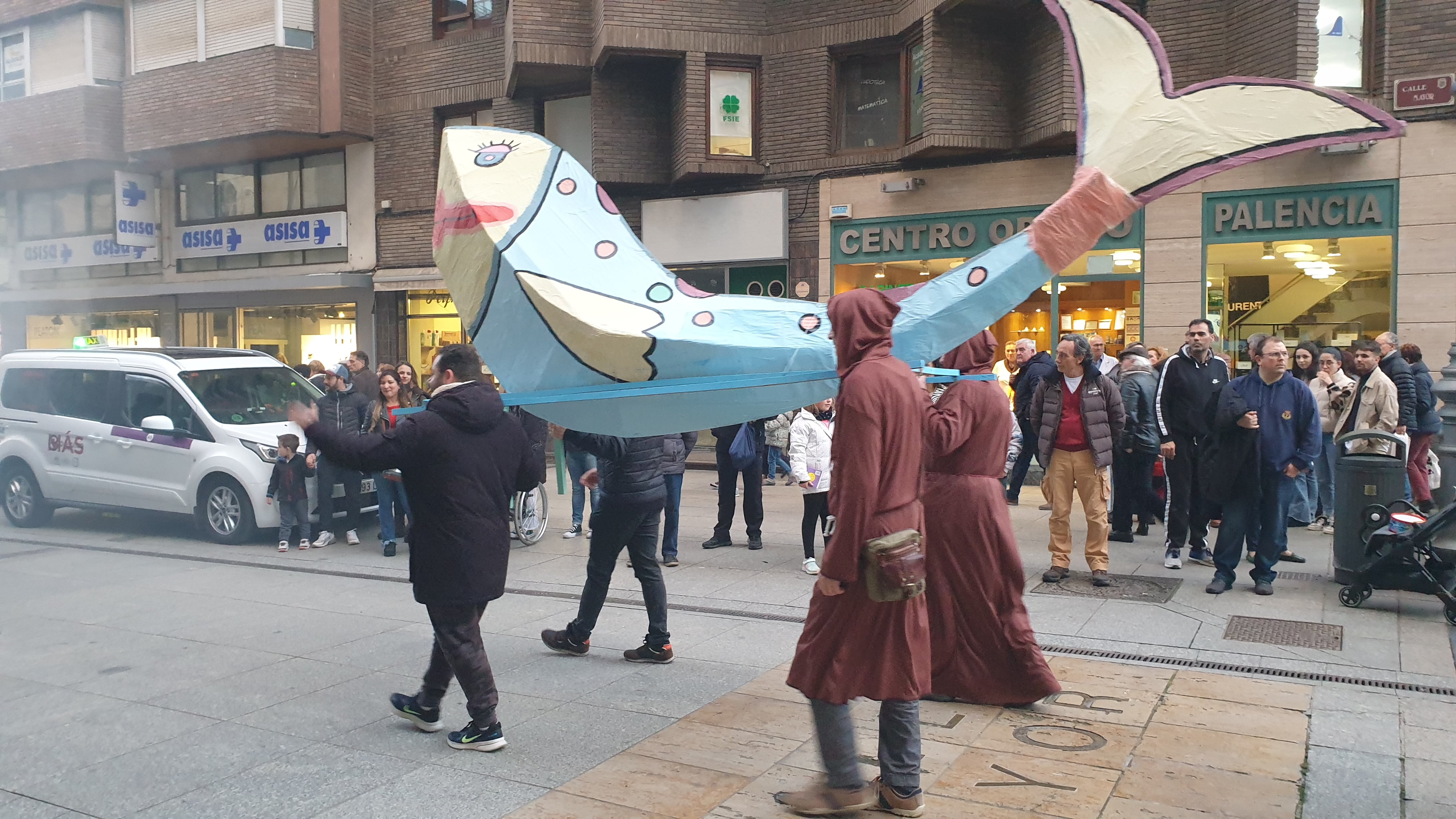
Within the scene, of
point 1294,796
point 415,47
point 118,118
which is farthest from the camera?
point 118,118

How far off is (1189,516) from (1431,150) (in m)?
6.99

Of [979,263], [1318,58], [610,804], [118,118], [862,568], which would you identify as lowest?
[610,804]

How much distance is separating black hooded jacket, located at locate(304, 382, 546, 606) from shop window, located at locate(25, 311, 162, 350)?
22.1 m

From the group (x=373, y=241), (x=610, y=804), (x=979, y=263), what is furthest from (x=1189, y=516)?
(x=373, y=241)

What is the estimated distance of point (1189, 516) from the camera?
912cm

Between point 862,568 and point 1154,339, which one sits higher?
point 1154,339

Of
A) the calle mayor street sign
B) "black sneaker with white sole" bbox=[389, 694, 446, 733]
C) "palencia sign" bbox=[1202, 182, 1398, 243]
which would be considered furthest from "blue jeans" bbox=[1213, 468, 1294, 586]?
the calle mayor street sign

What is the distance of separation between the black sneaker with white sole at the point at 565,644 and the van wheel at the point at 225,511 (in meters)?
5.68

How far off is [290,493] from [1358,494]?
367 inches

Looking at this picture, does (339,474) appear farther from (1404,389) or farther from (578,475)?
(1404,389)

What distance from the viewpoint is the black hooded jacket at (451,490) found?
15.5ft

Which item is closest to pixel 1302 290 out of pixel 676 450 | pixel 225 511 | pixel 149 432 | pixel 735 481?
pixel 735 481

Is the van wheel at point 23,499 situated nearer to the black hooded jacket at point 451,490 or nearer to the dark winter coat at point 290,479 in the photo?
the dark winter coat at point 290,479

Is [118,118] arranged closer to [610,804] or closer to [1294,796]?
[610,804]
